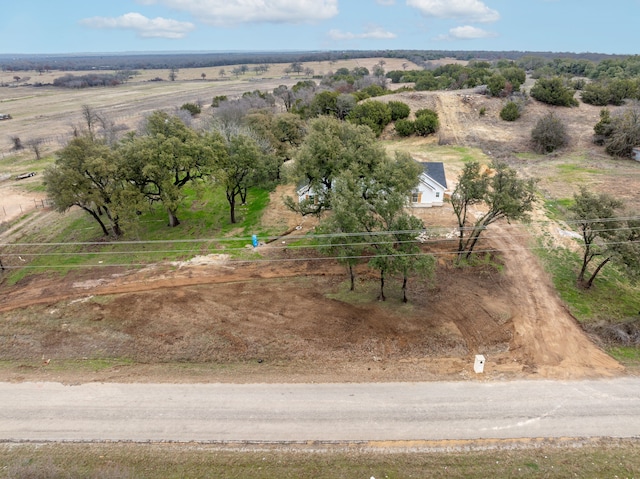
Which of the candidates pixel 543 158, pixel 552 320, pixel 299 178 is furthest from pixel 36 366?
pixel 543 158

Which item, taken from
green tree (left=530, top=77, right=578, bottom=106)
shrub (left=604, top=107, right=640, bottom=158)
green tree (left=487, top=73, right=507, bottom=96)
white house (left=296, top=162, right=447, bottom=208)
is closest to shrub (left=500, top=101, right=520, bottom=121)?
green tree (left=530, top=77, right=578, bottom=106)

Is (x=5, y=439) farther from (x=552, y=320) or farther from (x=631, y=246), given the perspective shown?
(x=631, y=246)

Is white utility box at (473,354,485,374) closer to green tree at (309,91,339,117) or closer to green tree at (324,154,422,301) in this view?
green tree at (324,154,422,301)

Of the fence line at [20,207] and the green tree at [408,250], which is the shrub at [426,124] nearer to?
the green tree at [408,250]

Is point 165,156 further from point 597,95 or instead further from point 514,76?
point 514,76

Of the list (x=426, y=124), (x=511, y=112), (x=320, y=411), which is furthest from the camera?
(x=511, y=112)

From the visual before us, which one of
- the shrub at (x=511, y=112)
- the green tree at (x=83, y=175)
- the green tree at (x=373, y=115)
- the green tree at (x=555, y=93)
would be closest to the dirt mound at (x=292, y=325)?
the green tree at (x=83, y=175)

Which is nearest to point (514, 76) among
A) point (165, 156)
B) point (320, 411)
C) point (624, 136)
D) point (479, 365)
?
point (624, 136)
